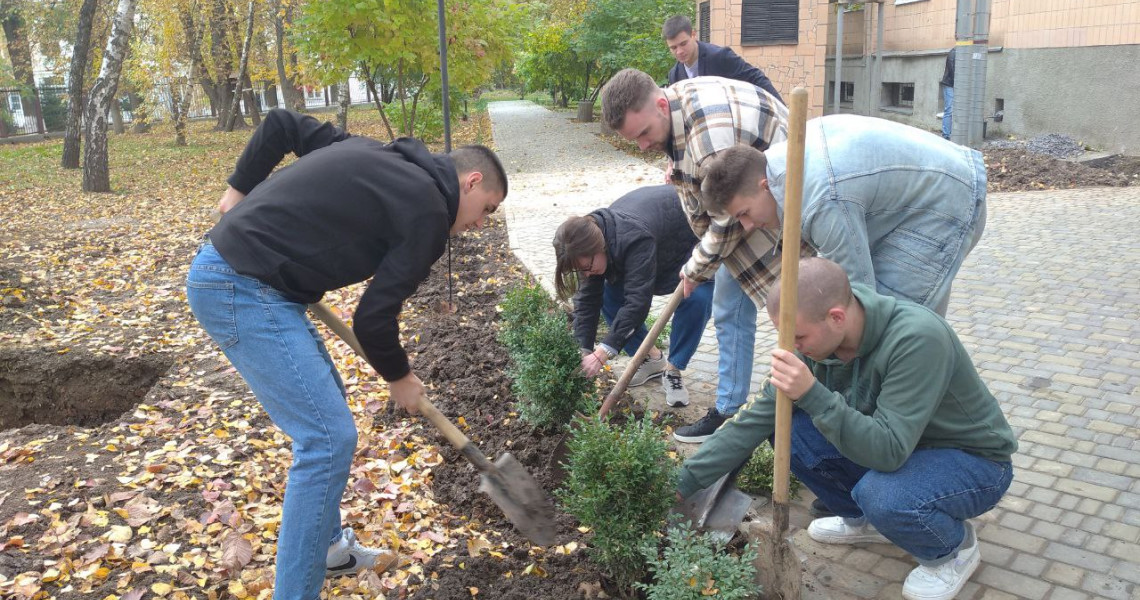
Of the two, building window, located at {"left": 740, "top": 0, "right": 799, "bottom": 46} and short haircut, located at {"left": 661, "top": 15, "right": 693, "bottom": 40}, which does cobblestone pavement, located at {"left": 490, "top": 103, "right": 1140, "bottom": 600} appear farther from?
building window, located at {"left": 740, "top": 0, "right": 799, "bottom": 46}

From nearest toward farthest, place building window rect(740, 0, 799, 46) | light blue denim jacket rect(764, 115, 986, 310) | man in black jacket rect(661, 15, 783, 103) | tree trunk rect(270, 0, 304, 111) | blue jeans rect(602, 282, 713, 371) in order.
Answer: light blue denim jacket rect(764, 115, 986, 310), blue jeans rect(602, 282, 713, 371), man in black jacket rect(661, 15, 783, 103), building window rect(740, 0, 799, 46), tree trunk rect(270, 0, 304, 111)

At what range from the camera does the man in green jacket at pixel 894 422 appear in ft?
8.25

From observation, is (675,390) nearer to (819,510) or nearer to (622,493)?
(819,510)

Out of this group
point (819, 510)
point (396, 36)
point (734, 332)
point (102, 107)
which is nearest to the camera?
point (819, 510)

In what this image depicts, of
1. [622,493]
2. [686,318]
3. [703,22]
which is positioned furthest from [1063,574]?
[703,22]

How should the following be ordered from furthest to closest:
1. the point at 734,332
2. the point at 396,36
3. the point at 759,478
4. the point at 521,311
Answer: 1. the point at 396,36
2. the point at 521,311
3. the point at 734,332
4. the point at 759,478

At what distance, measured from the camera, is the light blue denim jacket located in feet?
9.39

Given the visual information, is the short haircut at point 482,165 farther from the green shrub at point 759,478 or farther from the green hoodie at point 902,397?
the green shrub at point 759,478

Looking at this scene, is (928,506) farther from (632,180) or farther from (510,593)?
(632,180)

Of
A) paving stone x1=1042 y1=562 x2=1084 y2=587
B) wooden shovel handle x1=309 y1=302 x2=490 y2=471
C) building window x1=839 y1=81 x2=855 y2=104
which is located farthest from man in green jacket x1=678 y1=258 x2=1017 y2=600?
building window x1=839 y1=81 x2=855 y2=104

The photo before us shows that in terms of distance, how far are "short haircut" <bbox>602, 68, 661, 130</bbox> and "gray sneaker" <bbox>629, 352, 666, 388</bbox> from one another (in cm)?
171

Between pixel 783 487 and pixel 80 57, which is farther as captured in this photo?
pixel 80 57

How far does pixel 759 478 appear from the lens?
11.7 feet

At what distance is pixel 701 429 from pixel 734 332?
1.67 feet
